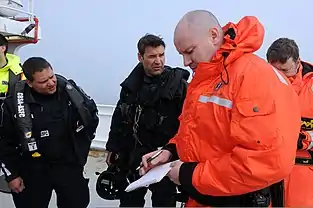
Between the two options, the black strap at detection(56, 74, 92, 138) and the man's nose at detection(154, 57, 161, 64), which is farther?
the man's nose at detection(154, 57, 161, 64)

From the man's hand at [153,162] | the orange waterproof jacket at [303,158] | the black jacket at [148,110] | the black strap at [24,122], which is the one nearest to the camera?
the man's hand at [153,162]

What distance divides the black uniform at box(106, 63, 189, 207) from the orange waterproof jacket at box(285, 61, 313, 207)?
Answer: 2.91 ft

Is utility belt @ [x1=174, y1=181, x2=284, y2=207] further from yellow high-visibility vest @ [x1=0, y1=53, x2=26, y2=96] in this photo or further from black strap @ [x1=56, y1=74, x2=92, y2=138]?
yellow high-visibility vest @ [x1=0, y1=53, x2=26, y2=96]

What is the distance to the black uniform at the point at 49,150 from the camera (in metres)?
2.55

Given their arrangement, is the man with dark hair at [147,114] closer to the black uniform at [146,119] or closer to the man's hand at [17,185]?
the black uniform at [146,119]

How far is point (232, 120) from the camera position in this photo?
1234mm

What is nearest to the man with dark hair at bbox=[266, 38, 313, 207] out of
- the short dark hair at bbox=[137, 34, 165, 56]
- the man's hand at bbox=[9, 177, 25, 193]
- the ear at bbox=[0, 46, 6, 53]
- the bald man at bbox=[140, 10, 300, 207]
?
the bald man at bbox=[140, 10, 300, 207]

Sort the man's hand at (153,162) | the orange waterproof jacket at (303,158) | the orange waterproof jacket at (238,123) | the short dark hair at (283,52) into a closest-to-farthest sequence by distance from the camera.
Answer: the orange waterproof jacket at (238,123) < the man's hand at (153,162) < the orange waterproof jacket at (303,158) < the short dark hair at (283,52)

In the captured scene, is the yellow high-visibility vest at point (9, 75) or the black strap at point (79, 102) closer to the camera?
the black strap at point (79, 102)

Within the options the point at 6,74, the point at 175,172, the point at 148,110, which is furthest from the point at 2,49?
the point at 175,172

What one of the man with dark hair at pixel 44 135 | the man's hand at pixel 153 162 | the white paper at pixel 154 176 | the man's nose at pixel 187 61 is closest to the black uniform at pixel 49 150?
the man with dark hair at pixel 44 135

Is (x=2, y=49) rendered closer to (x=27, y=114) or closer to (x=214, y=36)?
(x=27, y=114)

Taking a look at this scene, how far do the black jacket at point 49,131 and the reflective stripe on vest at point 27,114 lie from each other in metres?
0.03

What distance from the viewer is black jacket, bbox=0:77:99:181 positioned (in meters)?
2.55
